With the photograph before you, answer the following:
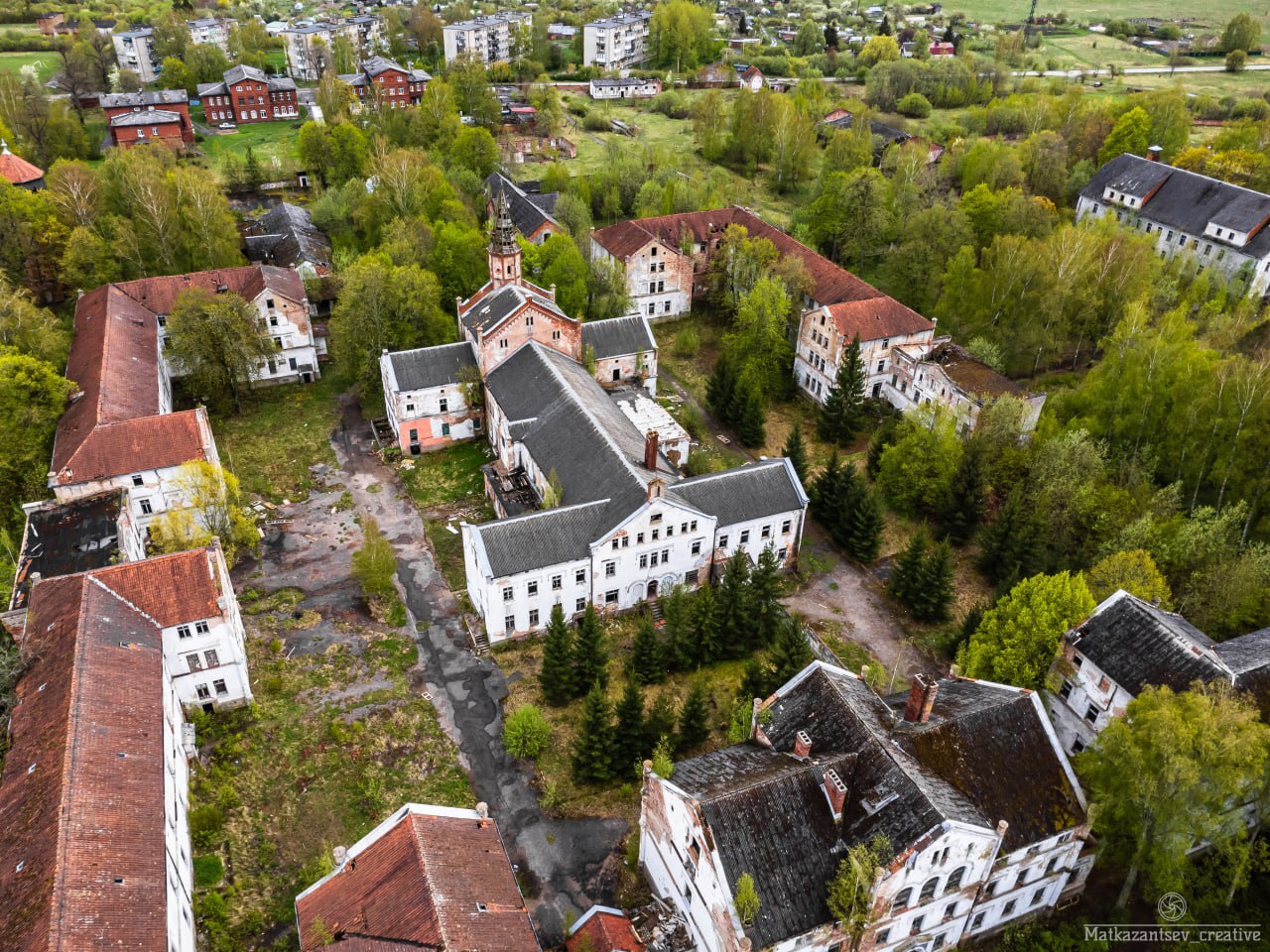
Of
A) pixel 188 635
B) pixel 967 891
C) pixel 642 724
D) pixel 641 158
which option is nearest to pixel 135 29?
pixel 641 158

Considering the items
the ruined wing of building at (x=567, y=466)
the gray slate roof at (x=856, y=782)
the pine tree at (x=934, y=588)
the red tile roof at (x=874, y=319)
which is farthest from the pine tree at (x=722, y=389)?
the gray slate roof at (x=856, y=782)

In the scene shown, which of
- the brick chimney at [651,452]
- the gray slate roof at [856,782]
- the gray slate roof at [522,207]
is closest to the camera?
Result: the gray slate roof at [856,782]

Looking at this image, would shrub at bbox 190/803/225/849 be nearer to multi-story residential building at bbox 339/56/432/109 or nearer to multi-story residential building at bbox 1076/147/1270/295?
multi-story residential building at bbox 1076/147/1270/295

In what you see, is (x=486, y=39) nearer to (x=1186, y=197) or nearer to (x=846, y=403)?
(x=1186, y=197)

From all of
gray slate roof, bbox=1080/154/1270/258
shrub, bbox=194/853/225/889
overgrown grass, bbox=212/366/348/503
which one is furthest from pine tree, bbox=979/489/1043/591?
gray slate roof, bbox=1080/154/1270/258

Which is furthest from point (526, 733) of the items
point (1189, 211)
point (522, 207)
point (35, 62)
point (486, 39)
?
point (35, 62)

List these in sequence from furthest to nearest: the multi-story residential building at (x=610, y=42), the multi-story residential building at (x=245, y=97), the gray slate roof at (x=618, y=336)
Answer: the multi-story residential building at (x=610, y=42) → the multi-story residential building at (x=245, y=97) → the gray slate roof at (x=618, y=336)

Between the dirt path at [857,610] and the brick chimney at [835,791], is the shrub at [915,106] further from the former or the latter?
the brick chimney at [835,791]
